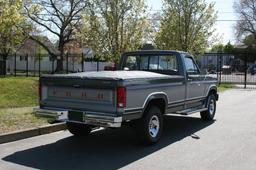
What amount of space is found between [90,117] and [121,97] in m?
0.72

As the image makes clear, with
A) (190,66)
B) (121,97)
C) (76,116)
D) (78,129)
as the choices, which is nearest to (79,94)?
(76,116)

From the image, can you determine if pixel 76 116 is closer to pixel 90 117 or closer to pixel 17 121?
pixel 90 117

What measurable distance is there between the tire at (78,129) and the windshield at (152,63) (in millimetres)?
2274

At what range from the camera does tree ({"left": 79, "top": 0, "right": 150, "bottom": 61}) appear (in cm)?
1772

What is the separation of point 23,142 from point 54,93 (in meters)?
1.24

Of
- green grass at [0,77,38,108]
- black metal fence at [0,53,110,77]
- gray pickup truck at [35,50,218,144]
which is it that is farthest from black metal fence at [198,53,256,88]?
black metal fence at [0,53,110,77]

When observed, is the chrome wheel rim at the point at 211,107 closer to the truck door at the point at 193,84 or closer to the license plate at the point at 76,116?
the truck door at the point at 193,84

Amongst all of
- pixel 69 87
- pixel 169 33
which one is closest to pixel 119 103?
pixel 69 87

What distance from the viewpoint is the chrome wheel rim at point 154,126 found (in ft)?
29.1

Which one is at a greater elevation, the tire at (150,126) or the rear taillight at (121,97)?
the rear taillight at (121,97)

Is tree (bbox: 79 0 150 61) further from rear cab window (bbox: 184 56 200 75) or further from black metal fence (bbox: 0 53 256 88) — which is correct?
black metal fence (bbox: 0 53 256 88)

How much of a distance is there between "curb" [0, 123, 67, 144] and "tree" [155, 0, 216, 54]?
15051 mm

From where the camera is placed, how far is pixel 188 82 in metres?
10.4

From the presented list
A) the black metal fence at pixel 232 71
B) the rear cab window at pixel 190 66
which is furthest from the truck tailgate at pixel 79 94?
the black metal fence at pixel 232 71
